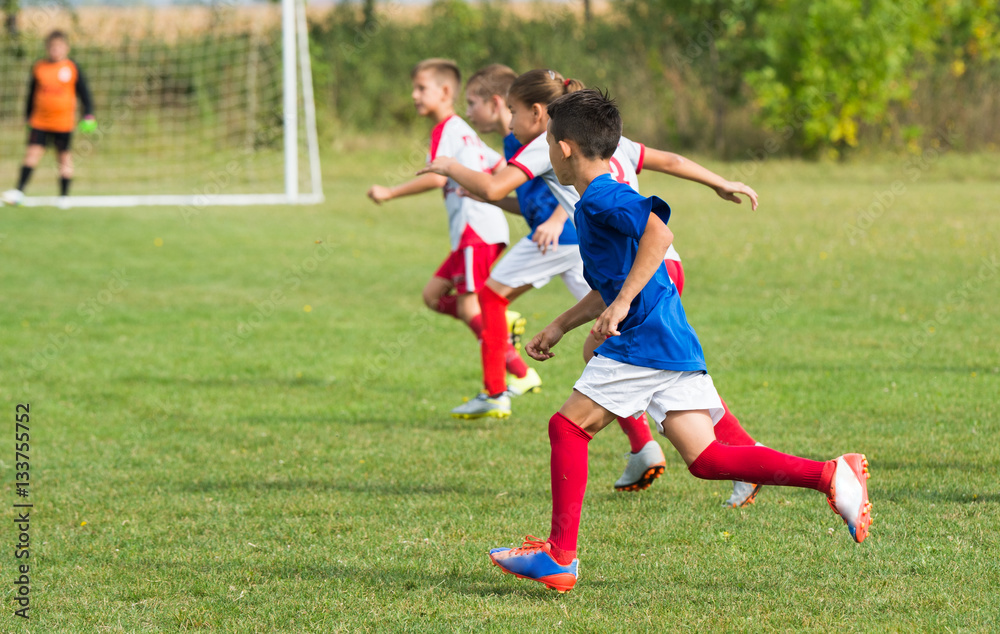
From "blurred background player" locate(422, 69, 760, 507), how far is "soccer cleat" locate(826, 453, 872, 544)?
70cm

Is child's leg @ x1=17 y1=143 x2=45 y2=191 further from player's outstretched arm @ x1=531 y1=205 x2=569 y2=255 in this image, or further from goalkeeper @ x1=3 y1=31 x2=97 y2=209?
player's outstretched arm @ x1=531 y1=205 x2=569 y2=255

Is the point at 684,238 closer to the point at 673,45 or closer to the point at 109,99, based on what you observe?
the point at 673,45

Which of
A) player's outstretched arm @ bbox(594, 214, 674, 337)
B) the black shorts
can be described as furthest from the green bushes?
player's outstretched arm @ bbox(594, 214, 674, 337)

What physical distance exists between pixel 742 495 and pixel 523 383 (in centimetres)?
244

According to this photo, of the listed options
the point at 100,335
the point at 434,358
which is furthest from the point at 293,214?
the point at 434,358

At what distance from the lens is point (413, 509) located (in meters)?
4.39

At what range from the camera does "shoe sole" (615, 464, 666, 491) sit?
4.49 meters

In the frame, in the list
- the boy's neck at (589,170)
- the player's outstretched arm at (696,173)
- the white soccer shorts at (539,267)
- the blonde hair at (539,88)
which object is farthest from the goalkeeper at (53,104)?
the boy's neck at (589,170)

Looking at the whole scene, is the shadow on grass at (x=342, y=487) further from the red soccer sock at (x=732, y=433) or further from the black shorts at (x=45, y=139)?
the black shorts at (x=45, y=139)

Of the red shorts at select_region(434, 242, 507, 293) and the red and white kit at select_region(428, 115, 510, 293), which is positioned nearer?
the red and white kit at select_region(428, 115, 510, 293)

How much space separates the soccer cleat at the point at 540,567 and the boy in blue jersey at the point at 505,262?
86.5 inches

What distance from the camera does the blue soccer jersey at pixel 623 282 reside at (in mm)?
3268

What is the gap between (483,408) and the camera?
19.7ft

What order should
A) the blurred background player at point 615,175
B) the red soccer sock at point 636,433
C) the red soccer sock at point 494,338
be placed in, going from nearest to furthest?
the blurred background player at point 615,175 < the red soccer sock at point 636,433 < the red soccer sock at point 494,338
